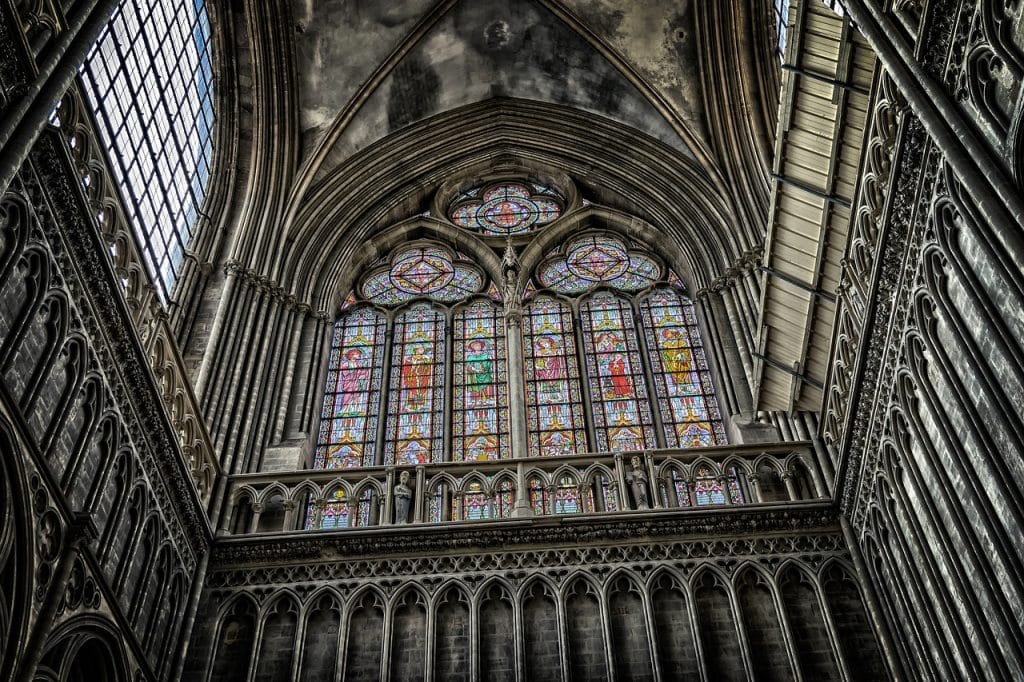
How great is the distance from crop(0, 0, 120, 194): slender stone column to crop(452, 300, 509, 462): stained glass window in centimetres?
810

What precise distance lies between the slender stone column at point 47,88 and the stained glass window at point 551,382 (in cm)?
869

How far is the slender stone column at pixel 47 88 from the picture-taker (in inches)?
315

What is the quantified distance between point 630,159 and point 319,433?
900 cm

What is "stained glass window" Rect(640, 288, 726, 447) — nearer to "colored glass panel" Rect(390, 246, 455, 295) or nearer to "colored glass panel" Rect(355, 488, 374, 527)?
"colored glass panel" Rect(390, 246, 455, 295)

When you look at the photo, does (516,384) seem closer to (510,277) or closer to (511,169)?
(510,277)

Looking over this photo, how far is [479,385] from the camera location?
1753 cm

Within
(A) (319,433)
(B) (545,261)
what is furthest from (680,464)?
(B) (545,261)

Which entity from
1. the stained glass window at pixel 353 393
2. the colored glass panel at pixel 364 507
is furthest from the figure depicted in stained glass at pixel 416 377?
the colored glass panel at pixel 364 507

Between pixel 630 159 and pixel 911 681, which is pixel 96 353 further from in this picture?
pixel 630 159

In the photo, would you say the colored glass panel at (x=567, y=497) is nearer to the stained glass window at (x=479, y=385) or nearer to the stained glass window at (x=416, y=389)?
the stained glass window at (x=479, y=385)

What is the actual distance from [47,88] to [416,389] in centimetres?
967

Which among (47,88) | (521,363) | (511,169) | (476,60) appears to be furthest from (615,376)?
(47,88)

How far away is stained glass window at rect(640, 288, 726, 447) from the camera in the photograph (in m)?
16.5

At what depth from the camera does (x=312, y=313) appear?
1873 cm
